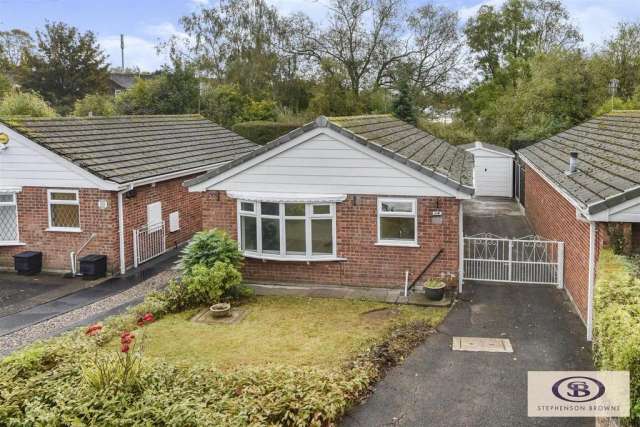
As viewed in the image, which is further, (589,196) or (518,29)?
(518,29)

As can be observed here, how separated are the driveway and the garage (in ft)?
52.1

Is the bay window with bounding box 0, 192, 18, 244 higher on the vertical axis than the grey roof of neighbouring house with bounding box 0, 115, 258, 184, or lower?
lower

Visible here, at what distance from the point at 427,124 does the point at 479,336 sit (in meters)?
29.4

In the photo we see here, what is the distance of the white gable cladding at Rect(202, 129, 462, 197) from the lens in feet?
46.2

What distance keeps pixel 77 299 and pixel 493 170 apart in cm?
2227

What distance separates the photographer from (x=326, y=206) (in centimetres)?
1465

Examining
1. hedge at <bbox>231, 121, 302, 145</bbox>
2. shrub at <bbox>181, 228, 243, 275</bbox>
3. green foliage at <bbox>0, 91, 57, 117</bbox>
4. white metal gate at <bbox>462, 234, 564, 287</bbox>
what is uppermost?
green foliage at <bbox>0, 91, 57, 117</bbox>

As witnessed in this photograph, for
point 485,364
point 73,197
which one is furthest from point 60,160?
point 485,364

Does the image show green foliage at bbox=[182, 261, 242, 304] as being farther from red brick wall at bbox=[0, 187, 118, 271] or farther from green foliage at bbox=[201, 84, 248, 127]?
green foliage at bbox=[201, 84, 248, 127]

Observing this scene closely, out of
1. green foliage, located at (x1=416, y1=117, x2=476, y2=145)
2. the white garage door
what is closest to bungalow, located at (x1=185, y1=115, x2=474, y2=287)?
the white garage door

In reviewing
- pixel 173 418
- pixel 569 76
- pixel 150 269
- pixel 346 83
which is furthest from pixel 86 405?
pixel 346 83

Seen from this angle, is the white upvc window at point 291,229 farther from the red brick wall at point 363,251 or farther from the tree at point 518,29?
the tree at point 518,29

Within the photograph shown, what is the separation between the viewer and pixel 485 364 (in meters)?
9.99

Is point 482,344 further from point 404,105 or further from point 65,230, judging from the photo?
point 404,105
